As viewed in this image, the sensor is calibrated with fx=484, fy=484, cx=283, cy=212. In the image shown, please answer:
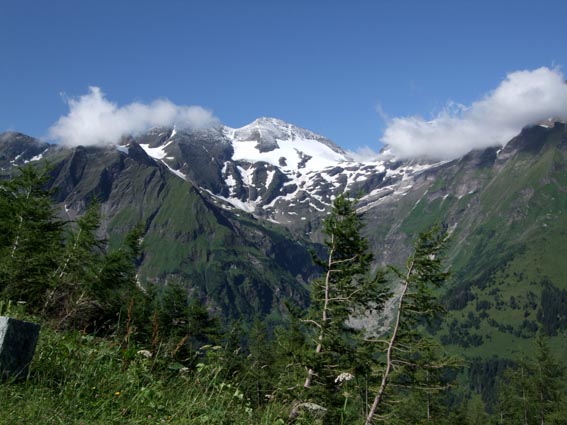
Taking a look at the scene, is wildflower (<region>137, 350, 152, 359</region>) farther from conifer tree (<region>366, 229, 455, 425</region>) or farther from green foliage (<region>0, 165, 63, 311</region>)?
conifer tree (<region>366, 229, 455, 425</region>)

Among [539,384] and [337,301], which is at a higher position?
[337,301]

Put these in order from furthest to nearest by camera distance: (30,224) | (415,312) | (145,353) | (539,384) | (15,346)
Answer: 1. (539,384)
2. (30,224)
3. (415,312)
4. (145,353)
5. (15,346)

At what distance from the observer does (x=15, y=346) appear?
4.42 meters

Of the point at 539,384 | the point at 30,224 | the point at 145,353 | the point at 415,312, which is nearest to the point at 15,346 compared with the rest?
the point at 145,353

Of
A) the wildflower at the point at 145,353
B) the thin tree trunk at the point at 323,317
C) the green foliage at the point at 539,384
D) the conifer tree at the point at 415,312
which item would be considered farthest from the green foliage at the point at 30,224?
→ the green foliage at the point at 539,384

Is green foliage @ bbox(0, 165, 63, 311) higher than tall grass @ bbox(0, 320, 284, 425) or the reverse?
higher

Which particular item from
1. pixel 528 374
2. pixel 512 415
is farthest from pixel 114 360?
pixel 512 415

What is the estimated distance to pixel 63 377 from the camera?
5.17m

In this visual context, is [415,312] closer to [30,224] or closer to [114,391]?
[114,391]

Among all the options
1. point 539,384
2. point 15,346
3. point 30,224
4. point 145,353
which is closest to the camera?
point 15,346

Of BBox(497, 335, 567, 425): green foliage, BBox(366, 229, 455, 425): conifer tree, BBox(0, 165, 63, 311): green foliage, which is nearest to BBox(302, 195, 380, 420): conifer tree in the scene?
BBox(366, 229, 455, 425): conifer tree

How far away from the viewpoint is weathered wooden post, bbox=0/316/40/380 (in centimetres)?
424

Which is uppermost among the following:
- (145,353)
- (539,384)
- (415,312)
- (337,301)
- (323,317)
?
(415,312)

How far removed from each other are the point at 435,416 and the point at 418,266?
2461 cm
